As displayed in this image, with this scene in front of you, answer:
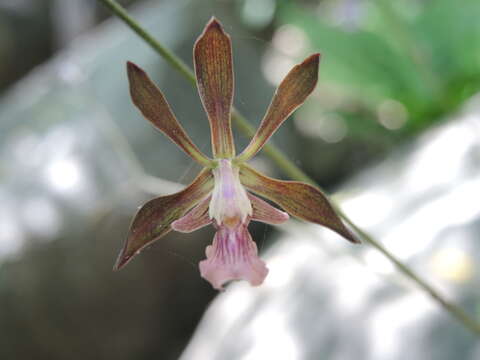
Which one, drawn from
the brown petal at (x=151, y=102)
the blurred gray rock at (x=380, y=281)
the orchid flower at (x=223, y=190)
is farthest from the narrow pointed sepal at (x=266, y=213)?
the blurred gray rock at (x=380, y=281)

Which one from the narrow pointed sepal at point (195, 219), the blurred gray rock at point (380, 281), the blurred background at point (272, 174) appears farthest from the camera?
the blurred background at point (272, 174)

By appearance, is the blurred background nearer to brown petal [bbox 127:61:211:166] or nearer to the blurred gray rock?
the blurred gray rock

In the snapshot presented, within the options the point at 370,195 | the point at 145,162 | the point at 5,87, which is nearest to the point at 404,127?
the point at 370,195

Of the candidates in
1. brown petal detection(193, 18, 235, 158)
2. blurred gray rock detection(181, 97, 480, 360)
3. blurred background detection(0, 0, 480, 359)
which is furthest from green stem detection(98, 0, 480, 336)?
blurred background detection(0, 0, 480, 359)

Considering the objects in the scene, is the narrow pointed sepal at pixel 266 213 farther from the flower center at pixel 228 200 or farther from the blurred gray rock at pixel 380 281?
the blurred gray rock at pixel 380 281

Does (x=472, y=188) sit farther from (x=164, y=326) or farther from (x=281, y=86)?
(x=164, y=326)

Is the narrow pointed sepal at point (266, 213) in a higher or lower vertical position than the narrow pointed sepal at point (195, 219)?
lower
